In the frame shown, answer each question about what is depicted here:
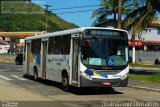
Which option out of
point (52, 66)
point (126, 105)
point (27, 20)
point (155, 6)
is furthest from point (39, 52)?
point (27, 20)

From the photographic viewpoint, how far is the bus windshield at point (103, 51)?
18.8 metres

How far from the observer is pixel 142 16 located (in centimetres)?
2966

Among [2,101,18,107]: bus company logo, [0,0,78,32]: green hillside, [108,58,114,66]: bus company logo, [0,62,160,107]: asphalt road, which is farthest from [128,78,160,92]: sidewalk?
[0,0,78,32]: green hillside

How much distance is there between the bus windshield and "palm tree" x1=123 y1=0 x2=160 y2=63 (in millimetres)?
9584

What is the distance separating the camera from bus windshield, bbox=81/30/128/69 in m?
18.8

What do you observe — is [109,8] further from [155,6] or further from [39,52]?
[39,52]

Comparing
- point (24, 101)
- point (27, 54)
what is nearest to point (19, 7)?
point (27, 54)

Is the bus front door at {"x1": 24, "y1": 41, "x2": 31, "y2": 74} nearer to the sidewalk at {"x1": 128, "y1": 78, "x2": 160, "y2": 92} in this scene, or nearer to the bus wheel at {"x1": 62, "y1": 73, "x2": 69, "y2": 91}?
the sidewalk at {"x1": 128, "y1": 78, "x2": 160, "y2": 92}

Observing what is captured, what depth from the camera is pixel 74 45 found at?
19719 millimetres

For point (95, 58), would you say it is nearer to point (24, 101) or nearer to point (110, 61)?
point (110, 61)

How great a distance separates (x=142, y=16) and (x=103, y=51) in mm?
11478

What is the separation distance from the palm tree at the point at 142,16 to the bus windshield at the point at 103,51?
9584 millimetres

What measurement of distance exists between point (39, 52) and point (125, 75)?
7.86 meters

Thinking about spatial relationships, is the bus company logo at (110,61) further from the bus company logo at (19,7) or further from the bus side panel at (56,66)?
the bus company logo at (19,7)
